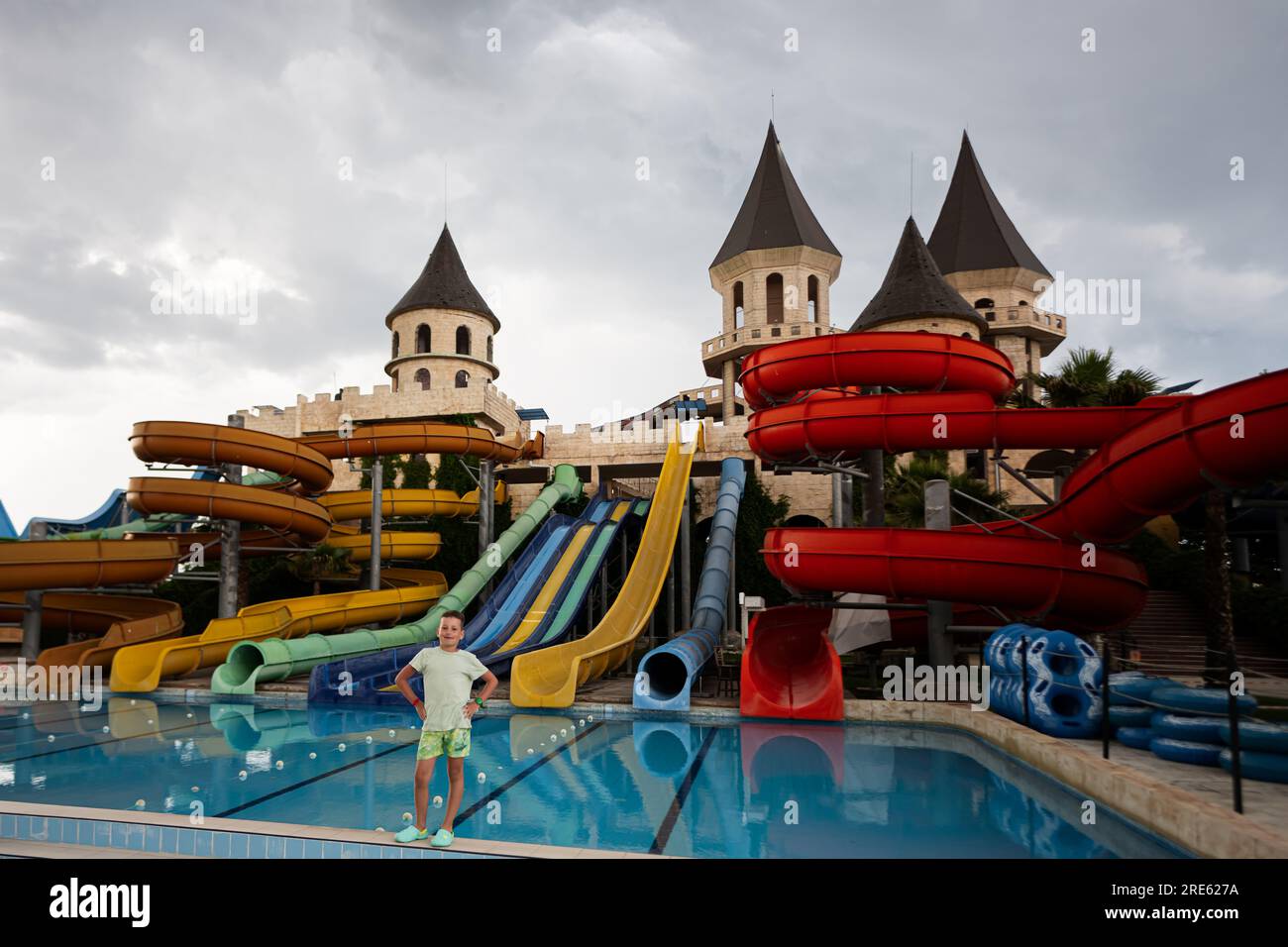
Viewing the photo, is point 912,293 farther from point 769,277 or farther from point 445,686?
point 445,686

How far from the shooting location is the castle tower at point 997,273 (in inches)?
1289

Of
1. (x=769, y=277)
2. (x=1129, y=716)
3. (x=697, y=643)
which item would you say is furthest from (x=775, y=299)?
(x=1129, y=716)

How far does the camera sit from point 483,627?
52.0 ft

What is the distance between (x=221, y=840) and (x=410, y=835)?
46.6 inches

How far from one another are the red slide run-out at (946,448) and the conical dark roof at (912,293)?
16.2 metres

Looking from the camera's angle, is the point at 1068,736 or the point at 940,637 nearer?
the point at 1068,736

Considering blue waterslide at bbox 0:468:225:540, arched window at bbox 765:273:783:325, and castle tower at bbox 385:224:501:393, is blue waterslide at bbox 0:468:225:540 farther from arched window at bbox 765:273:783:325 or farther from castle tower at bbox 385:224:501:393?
arched window at bbox 765:273:783:325

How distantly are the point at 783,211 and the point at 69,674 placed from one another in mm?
28777

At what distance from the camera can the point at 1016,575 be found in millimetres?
10094

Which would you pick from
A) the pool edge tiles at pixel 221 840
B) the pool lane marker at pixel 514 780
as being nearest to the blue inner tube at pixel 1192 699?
the pool edge tiles at pixel 221 840
